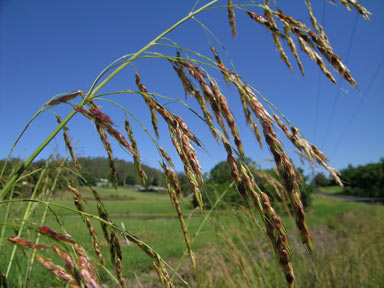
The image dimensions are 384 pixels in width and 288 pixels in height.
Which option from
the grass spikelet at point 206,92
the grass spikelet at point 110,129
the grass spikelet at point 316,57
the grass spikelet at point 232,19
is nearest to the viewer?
the grass spikelet at point 110,129

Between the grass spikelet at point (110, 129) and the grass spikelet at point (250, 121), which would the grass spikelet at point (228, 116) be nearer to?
the grass spikelet at point (250, 121)

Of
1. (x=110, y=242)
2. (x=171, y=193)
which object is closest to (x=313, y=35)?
(x=171, y=193)

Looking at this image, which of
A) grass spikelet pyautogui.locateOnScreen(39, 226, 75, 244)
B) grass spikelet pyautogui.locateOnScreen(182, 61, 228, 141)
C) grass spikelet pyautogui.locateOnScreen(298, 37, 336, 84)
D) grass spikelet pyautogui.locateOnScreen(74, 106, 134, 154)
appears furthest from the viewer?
grass spikelet pyautogui.locateOnScreen(298, 37, 336, 84)

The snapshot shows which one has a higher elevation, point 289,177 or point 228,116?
point 228,116

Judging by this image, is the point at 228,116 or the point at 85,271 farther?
the point at 228,116

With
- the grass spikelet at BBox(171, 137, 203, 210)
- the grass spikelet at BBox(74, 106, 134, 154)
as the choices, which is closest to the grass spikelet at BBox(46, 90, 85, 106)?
the grass spikelet at BBox(74, 106, 134, 154)

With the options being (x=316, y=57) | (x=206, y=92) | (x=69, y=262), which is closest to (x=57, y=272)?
(x=69, y=262)

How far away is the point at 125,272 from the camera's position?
5.81 m

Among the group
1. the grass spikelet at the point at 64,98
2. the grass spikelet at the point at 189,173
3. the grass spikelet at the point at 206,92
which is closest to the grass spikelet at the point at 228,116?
the grass spikelet at the point at 206,92

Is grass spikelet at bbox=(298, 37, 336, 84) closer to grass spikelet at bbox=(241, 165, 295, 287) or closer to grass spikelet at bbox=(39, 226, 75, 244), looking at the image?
grass spikelet at bbox=(241, 165, 295, 287)

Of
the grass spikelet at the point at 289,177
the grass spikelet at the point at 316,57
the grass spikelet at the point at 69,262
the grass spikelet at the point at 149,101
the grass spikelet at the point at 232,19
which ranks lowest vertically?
the grass spikelet at the point at 69,262

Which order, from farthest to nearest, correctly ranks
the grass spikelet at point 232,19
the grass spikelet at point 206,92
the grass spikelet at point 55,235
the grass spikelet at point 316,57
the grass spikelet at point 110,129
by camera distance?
the grass spikelet at point 232,19, the grass spikelet at point 316,57, the grass spikelet at point 206,92, the grass spikelet at point 110,129, the grass spikelet at point 55,235

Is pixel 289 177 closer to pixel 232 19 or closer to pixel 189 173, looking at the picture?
pixel 189 173

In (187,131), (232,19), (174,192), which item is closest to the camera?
(187,131)
